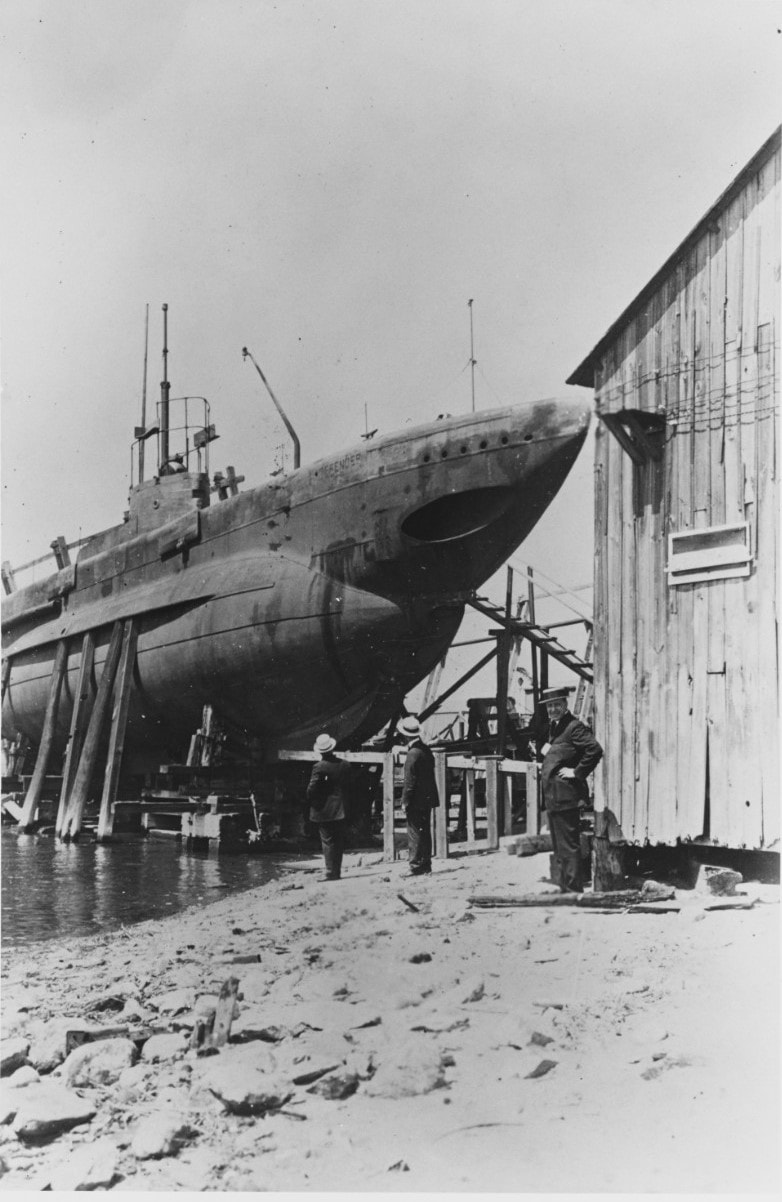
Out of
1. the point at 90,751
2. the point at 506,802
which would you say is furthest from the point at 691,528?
the point at 90,751

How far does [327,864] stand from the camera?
444 inches

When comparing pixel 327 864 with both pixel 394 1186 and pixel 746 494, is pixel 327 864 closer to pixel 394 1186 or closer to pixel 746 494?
pixel 746 494

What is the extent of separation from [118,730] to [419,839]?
940cm

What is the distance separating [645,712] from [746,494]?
5.92ft

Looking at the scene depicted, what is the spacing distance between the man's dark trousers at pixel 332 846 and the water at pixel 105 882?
143 cm

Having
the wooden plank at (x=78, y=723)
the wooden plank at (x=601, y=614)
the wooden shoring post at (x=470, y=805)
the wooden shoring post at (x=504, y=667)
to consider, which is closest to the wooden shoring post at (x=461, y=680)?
the wooden shoring post at (x=504, y=667)

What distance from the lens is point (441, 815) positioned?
40.0ft

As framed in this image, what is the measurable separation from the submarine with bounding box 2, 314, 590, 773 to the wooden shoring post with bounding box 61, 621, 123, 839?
56 cm

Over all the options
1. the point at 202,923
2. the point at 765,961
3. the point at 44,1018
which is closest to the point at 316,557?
the point at 202,923

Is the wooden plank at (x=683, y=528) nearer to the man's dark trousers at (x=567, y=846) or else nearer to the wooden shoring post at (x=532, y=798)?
the man's dark trousers at (x=567, y=846)

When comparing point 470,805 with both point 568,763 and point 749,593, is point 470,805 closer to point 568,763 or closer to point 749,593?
point 568,763

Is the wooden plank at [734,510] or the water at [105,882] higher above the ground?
the wooden plank at [734,510]

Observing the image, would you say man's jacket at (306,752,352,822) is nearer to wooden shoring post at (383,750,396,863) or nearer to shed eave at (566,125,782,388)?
wooden shoring post at (383,750,396,863)

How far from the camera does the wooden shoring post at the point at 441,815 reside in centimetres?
1191
